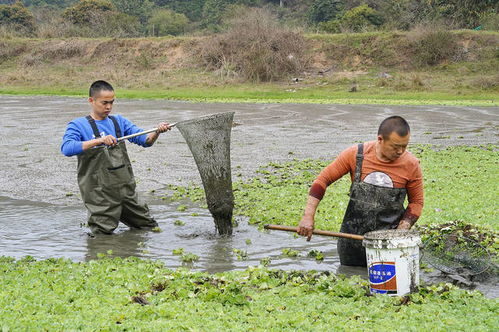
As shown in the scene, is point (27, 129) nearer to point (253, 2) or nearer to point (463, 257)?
point (463, 257)

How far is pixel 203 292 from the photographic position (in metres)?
6.26

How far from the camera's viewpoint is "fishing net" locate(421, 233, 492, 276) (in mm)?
7039

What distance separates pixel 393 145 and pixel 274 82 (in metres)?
41.4

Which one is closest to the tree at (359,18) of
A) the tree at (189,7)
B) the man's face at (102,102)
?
the tree at (189,7)

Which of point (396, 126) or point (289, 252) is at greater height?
point (396, 126)

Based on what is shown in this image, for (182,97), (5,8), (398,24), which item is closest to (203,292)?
(182,97)

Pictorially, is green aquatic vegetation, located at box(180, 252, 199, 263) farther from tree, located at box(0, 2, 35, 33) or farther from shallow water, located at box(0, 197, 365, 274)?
tree, located at box(0, 2, 35, 33)

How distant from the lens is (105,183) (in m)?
9.03

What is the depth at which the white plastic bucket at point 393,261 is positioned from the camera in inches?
237

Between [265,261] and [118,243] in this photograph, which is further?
[118,243]

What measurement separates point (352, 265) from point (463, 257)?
1.16 metres

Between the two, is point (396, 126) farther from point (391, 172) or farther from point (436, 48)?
point (436, 48)

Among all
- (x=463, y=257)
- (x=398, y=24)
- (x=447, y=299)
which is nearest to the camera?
(x=447, y=299)

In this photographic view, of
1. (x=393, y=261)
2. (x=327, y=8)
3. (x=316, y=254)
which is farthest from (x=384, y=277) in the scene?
(x=327, y=8)
